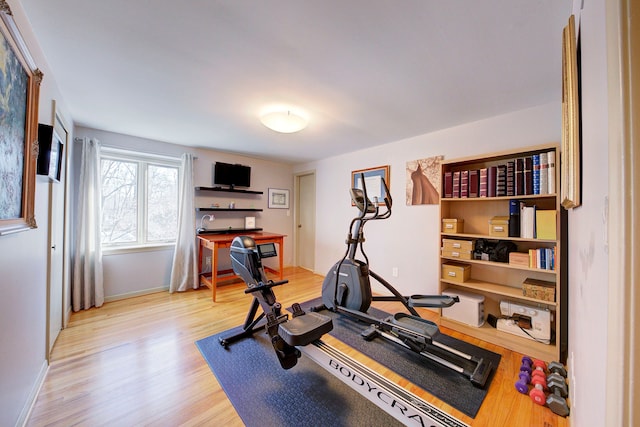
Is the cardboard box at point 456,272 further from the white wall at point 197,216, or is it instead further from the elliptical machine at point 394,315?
the white wall at point 197,216

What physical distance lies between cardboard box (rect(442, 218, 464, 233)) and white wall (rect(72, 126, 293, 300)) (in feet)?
Answer: 10.3

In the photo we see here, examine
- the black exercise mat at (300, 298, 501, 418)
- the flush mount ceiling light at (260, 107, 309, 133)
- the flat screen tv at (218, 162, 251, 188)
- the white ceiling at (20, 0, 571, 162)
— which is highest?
the white ceiling at (20, 0, 571, 162)

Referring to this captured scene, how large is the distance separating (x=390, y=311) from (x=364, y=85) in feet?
8.22

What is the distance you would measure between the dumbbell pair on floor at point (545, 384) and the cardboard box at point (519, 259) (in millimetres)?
752

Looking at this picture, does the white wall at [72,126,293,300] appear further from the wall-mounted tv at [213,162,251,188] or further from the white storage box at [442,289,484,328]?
the white storage box at [442,289,484,328]

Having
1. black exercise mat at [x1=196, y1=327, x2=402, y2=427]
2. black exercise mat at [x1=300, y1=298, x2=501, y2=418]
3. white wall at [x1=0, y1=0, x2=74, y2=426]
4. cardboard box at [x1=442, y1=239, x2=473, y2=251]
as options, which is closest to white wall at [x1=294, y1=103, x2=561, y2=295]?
cardboard box at [x1=442, y1=239, x2=473, y2=251]

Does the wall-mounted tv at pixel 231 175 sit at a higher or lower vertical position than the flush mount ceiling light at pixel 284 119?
lower

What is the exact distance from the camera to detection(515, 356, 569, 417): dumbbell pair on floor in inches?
55.5

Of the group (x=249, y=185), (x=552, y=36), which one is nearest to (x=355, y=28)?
(x=552, y=36)

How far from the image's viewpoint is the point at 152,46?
4.74 ft

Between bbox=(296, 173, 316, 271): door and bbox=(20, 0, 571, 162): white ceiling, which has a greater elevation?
bbox=(20, 0, 571, 162): white ceiling

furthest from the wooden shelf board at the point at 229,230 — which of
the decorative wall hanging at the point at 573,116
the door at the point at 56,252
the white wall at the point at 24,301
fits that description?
the decorative wall hanging at the point at 573,116

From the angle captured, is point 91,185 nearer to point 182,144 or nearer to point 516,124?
point 182,144

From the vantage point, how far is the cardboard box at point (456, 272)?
2.40 meters
